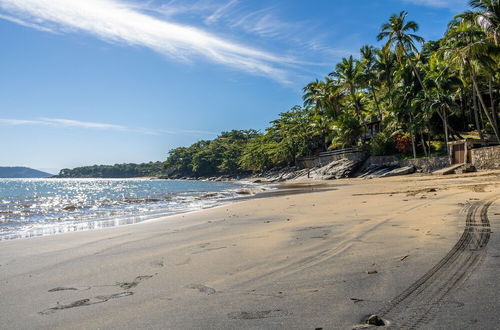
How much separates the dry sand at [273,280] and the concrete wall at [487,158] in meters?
20.9

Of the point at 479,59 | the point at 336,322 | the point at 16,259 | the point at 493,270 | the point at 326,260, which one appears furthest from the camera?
the point at 479,59

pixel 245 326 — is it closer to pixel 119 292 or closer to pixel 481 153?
pixel 119 292

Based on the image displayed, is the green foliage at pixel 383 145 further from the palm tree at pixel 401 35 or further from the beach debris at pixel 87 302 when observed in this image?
the beach debris at pixel 87 302

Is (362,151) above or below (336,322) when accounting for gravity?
above

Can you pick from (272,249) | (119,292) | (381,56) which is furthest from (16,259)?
(381,56)

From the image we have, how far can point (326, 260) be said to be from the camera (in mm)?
4012

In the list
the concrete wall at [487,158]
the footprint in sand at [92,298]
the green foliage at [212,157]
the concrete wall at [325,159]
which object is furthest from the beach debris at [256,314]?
the green foliage at [212,157]

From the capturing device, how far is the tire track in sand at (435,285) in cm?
242

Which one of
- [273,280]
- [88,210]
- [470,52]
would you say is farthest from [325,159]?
[273,280]

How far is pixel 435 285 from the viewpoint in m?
2.92

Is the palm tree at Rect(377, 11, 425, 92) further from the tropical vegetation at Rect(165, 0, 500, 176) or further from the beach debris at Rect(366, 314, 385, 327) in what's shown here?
the beach debris at Rect(366, 314, 385, 327)

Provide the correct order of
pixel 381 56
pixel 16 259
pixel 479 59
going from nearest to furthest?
pixel 16 259
pixel 479 59
pixel 381 56

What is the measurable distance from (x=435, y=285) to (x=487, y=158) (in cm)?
2525

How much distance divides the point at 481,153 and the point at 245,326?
2695 cm
